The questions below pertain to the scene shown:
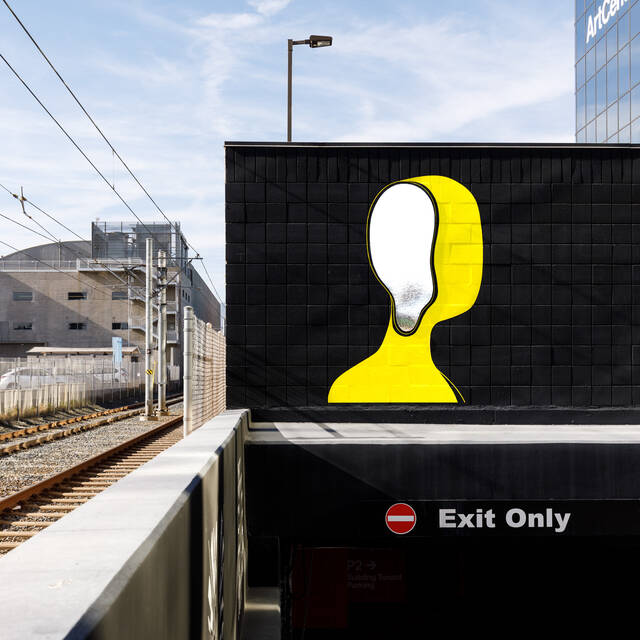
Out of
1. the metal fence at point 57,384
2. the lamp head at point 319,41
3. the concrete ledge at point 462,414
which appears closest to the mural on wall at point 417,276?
the concrete ledge at point 462,414

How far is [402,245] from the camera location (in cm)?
1177

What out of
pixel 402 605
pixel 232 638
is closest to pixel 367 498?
pixel 232 638

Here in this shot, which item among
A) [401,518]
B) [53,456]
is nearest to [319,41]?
[53,456]

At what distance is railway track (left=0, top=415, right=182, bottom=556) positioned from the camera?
9363 millimetres

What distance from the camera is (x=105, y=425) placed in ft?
88.2

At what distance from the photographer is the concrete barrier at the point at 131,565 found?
5.74 feet

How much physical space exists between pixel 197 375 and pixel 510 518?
477cm

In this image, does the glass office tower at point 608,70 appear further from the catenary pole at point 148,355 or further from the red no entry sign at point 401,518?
the red no entry sign at point 401,518

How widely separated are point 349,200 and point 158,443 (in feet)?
33.8

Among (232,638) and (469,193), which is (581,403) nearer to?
(469,193)

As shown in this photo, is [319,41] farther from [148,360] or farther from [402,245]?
[148,360]

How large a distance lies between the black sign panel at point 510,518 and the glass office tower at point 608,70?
3139 cm

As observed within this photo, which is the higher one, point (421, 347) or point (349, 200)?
point (349, 200)

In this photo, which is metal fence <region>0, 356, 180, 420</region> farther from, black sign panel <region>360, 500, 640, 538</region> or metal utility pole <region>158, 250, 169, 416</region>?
black sign panel <region>360, 500, 640, 538</region>
